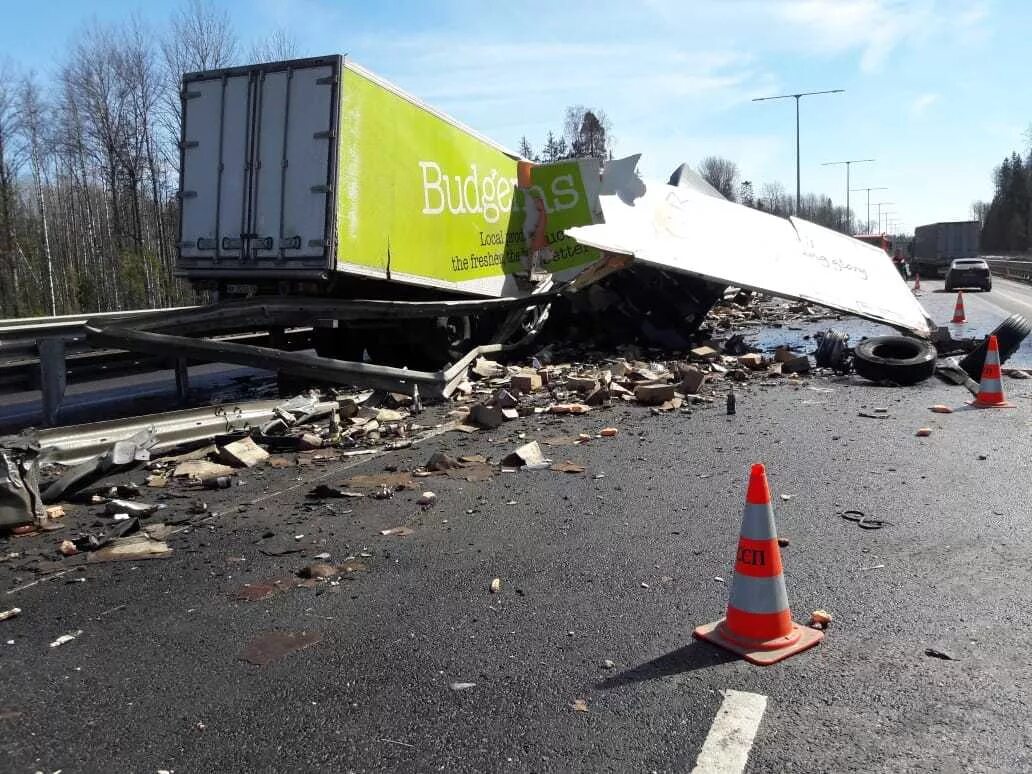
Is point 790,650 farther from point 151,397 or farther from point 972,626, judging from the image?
point 151,397

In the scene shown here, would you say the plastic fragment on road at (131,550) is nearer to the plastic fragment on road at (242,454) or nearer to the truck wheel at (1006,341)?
the plastic fragment on road at (242,454)

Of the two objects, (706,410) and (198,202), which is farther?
(198,202)

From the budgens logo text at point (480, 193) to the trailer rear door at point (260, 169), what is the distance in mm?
1846

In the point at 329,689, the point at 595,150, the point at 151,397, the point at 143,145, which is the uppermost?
the point at 595,150

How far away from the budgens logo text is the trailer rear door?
185 centimetres

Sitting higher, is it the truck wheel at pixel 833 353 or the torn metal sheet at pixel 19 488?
the truck wheel at pixel 833 353

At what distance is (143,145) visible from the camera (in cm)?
4038

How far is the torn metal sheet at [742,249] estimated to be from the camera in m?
13.0

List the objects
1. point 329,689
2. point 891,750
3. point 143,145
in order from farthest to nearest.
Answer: point 143,145, point 329,689, point 891,750

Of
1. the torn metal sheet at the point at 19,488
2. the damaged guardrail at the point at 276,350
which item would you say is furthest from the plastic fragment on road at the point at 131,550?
the damaged guardrail at the point at 276,350

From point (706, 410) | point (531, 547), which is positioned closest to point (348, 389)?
point (706, 410)

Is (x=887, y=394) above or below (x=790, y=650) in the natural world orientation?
above

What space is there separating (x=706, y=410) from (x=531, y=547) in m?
4.81

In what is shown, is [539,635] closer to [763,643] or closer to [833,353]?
[763,643]
